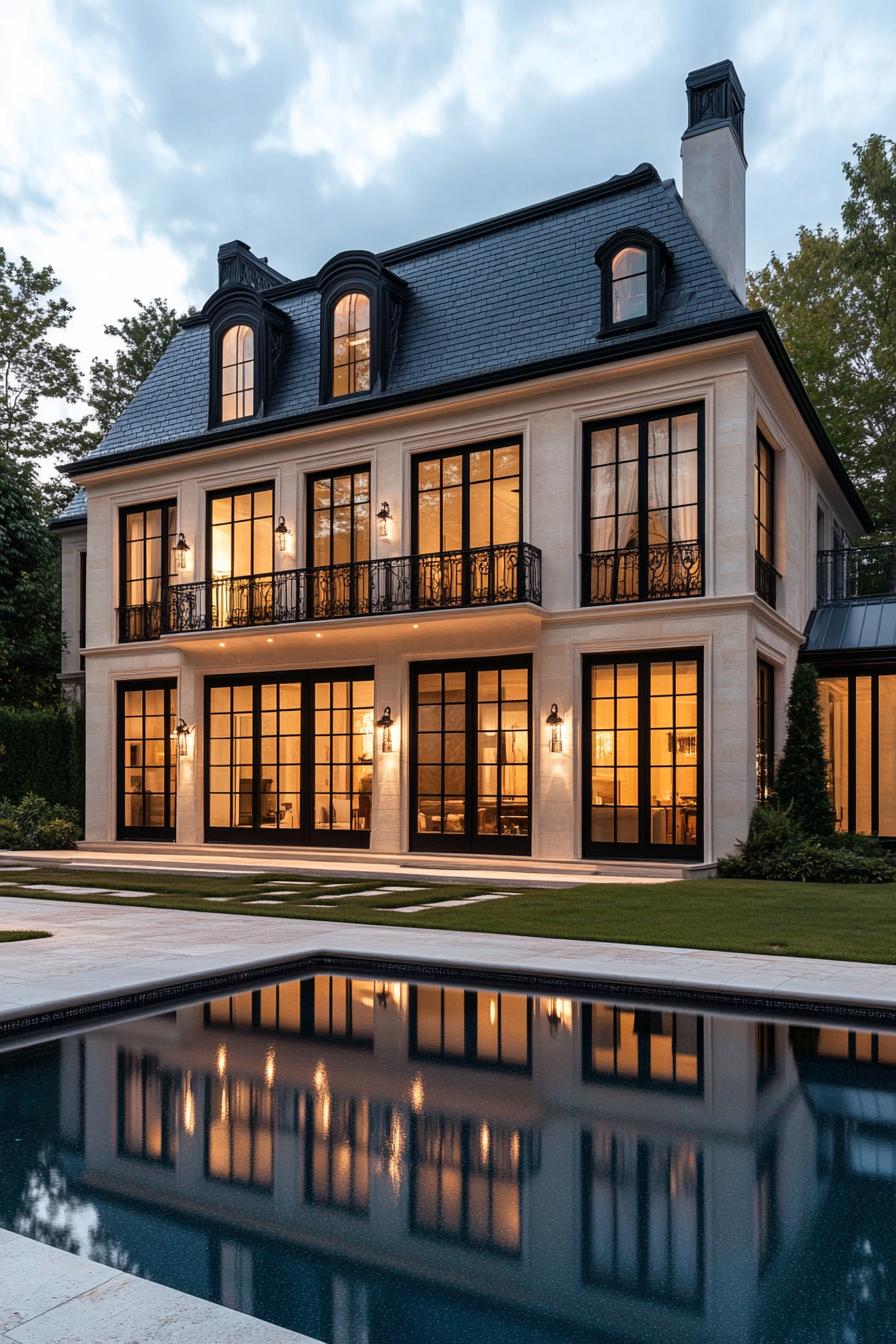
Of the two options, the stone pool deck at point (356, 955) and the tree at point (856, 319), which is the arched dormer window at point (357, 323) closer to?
the stone pool deck at point (356, 955)

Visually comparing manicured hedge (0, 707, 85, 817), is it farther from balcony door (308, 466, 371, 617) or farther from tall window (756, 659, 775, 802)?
tall window (756, 659, 775, 802)

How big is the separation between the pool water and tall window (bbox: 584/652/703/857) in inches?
314

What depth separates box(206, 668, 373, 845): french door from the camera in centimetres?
1766

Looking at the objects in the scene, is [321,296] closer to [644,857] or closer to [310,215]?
[644,857]

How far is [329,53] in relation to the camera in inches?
675

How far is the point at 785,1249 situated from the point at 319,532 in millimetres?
15491

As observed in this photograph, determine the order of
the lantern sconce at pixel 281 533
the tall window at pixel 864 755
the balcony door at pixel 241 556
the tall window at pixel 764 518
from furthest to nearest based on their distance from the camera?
the balcony door at pixel 241 556 → the lantern sconce at pixel 281 533 → the tall window at pixel 864 755 → the tall window at pixel 764 518

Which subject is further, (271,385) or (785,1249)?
(271,385)

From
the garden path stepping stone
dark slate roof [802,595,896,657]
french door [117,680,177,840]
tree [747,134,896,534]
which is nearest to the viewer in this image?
the garden path stepping stone

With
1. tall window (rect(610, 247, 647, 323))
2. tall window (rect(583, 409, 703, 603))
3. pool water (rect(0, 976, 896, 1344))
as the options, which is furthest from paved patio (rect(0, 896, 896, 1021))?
tall window (rect(610, 247, 647, 323))

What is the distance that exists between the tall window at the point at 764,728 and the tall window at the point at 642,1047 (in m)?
9.10

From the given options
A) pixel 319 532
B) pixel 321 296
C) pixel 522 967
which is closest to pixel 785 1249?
pixel 522 967

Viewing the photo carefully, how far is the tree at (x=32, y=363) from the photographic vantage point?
3547 cm


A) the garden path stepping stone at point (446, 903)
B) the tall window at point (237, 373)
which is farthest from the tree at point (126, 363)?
the garden path stepping stone at point (446, 903)
